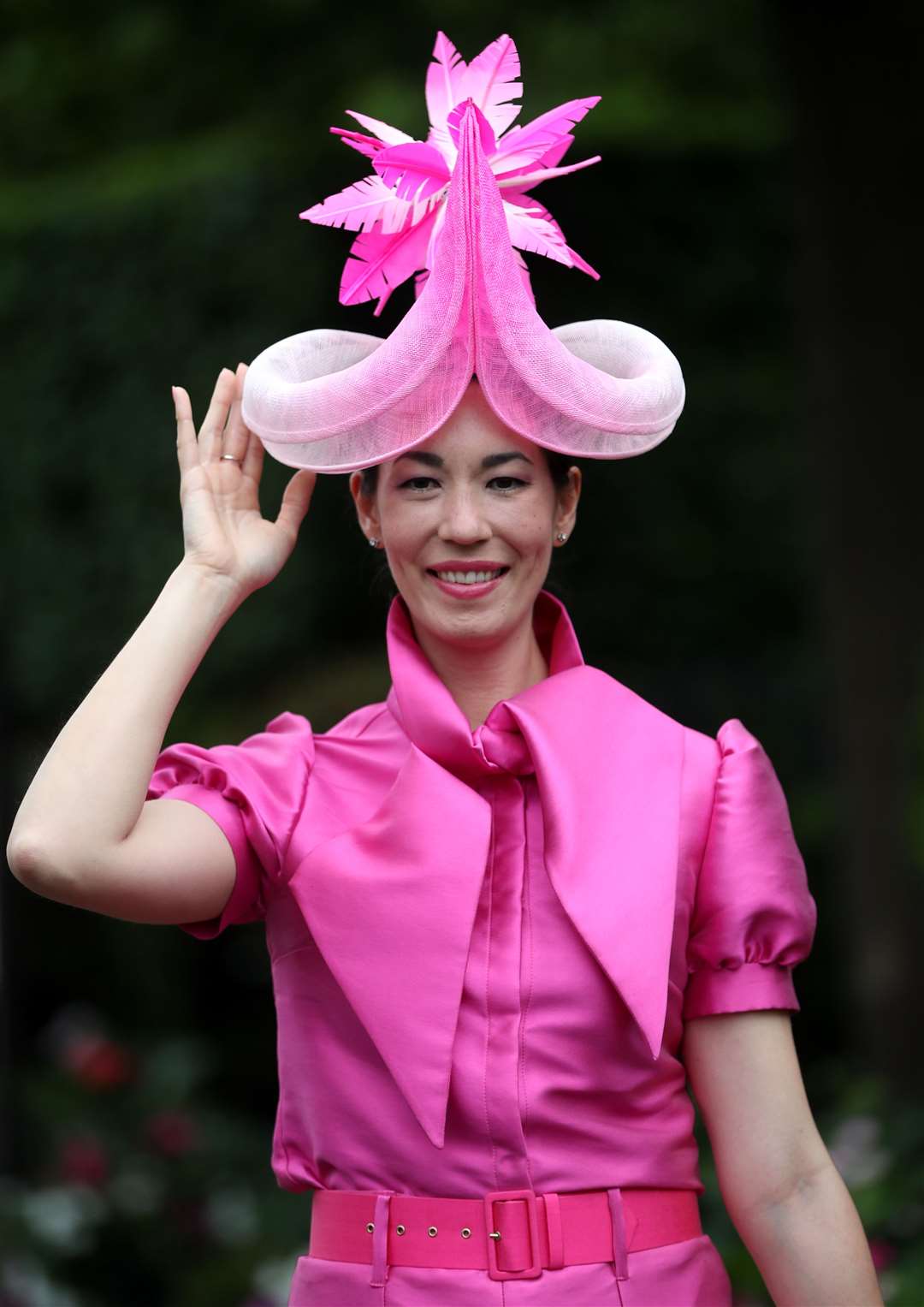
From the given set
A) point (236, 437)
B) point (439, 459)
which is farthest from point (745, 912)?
point (236, 437)

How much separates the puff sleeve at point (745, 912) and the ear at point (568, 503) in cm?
41

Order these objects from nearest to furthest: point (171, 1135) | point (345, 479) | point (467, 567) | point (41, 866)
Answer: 1. point (41, 866)
2. point (467, 567)
3. point (171, 1135)
4. point (345, 479)

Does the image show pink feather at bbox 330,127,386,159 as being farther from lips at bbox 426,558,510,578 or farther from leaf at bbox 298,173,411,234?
lips at bbox 426,558,510,578

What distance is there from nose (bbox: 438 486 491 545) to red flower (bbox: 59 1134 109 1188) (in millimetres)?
3727

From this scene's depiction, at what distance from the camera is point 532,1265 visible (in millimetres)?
2270

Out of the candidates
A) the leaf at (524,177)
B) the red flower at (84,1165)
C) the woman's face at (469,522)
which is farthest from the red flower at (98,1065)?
the leaf at (524,177)

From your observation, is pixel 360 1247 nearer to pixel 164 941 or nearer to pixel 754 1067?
pixel 754 1067

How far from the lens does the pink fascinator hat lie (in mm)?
2350

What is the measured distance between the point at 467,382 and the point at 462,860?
59 cm

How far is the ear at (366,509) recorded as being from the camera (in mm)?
2562

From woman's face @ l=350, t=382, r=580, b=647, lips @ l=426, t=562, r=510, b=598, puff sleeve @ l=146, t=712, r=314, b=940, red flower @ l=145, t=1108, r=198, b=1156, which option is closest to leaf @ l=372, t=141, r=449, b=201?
woman's face @ l=350, t=382, r=580, b=647

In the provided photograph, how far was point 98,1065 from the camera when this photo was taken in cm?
631

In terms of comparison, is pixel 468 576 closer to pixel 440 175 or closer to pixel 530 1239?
pixel 440 175

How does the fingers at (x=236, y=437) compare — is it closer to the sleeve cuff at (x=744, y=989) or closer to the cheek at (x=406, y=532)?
the cheek at (x=406, y=532)
